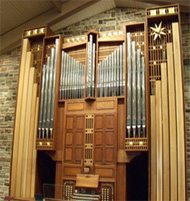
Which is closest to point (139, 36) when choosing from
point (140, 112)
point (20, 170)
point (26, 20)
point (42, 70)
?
point (140, 112)

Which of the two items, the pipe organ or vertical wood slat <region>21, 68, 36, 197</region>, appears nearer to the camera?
the pipe organ

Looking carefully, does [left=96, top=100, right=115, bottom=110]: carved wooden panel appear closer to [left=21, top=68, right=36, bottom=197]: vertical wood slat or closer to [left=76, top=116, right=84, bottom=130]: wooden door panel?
[left=76, top=116, right=84, bottom=130]: wooden door panel

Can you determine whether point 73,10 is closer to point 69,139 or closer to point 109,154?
point 69,139

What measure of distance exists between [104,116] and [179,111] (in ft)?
5.32

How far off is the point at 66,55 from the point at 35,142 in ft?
7.39

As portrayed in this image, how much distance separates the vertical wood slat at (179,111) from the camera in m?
5.80

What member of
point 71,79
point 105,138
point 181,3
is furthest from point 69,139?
point 181,3

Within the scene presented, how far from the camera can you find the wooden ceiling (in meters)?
8.16

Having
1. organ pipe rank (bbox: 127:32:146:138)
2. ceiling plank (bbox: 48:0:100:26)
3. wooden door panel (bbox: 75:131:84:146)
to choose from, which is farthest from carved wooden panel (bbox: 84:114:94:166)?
ceiling plank (bbox: 48:0:100:26)

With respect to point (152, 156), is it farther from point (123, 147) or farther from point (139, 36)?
point (139, 36)

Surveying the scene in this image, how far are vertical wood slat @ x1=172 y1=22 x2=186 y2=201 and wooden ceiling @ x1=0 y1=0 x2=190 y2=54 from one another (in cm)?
169

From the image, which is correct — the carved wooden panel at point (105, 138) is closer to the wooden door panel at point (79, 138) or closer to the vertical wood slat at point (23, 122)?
the wooden door panel at point (79, 138)

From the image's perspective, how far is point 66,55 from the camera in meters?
7.59

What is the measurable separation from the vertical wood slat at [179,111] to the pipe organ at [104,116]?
0.06 ft
